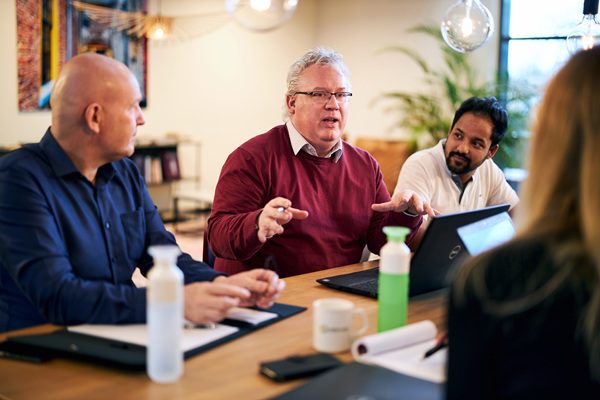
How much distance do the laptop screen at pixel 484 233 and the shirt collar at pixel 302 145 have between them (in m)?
0.80

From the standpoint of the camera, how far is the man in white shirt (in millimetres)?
2789

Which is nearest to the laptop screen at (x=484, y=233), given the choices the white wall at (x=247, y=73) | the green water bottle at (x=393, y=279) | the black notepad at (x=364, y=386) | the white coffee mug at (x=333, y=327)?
the green water bottle at (x=393, y=279)

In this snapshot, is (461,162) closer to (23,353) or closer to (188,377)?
(188,377)

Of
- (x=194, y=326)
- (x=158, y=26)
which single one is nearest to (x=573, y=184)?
(x=194, y=326)

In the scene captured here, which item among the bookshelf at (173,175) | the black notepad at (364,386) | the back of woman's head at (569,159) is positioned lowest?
the bookshelf at (173,175)

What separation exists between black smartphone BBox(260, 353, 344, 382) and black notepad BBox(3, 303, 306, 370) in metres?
0.17

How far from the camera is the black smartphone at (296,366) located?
1281 mm

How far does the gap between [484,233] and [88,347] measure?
0.97 m

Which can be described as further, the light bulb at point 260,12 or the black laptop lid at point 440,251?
the light bulb at point 260,12

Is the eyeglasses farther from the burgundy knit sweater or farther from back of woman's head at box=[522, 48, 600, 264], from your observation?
back of woman's head at box=[522, 48, 600, 264]

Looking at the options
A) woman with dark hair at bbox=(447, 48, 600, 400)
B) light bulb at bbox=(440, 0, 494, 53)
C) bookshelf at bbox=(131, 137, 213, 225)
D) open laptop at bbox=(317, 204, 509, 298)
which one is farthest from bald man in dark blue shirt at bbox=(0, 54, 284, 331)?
bookshelf at bbox=(131, 137, 213, 225)

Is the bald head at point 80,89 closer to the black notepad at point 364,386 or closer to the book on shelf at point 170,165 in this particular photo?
the black notepad at point 364,386

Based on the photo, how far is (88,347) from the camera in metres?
1.35

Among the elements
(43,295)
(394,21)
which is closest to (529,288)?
(43,295)
